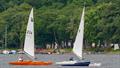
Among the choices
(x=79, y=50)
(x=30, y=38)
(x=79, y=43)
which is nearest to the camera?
(x=79, y=50)

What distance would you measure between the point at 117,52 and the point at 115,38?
17.5 ft

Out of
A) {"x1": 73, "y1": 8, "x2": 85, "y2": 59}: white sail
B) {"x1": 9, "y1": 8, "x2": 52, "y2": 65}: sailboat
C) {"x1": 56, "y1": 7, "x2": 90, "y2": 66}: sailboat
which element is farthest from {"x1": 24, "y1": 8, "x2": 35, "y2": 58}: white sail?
{"x1": 73, "y1": 8, "x2": 85, "y2": 59}: white sail

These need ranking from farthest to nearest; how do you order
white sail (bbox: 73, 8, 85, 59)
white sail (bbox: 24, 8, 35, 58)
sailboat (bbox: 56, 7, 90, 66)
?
1. white sail (bbox: 24, 8, 35, 58)
2. white sail (bbox: 73, 8, 85, 59)
3. sailboat (bbox: 56, 7, 90, 66)

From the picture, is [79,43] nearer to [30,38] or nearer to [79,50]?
[79,50]

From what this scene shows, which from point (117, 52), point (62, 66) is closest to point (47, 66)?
point (62, 66)

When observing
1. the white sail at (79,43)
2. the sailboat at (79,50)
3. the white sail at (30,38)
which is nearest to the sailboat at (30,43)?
the white sail at (30,38)

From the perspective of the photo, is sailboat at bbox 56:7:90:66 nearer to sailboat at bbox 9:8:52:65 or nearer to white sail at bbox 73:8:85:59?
white sail at bbox 73:8:85:59

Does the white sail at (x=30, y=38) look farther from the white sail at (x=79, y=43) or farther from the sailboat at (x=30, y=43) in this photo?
the white sail at (x=79, y=43)

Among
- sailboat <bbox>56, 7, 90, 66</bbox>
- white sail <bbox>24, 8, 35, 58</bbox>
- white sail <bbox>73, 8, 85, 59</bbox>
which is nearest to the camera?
sailboat <bbox>56, 7, 90, 66</bbox>

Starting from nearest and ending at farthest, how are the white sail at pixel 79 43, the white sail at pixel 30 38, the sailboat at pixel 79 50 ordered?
the sailboat at pixel 79 50, the white sail at pixel 79 43, the white sail at pixel 30 38

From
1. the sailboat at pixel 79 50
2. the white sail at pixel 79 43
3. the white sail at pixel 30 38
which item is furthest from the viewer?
the white sail at pixel 30 38

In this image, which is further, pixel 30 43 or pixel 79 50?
pixel 30 43

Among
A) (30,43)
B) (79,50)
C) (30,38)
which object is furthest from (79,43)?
(30,43)

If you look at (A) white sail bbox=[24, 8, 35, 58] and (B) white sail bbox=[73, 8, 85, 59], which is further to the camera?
(A) white sail bbox=[24, 8, 35, 58]
